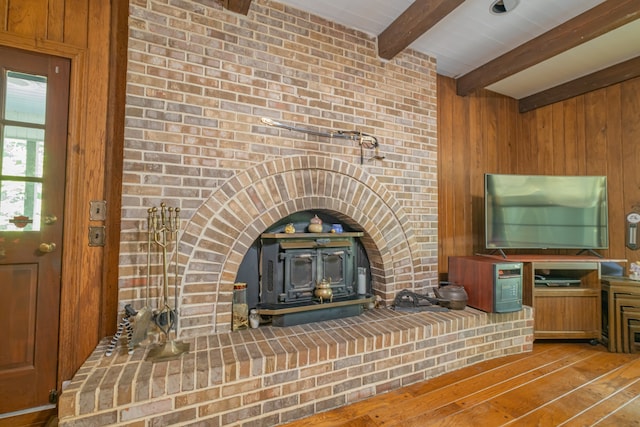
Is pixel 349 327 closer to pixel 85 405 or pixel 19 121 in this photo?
pixel 85 405

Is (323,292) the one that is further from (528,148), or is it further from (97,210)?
(528,148)

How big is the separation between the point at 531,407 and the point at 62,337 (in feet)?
8.89

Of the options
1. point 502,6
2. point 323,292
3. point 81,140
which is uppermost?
point 502,6

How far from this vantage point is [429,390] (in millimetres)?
1910

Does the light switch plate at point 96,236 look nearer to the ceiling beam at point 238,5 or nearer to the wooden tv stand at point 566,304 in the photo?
the ceiling beam at point 238,5

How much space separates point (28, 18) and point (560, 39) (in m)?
3.58

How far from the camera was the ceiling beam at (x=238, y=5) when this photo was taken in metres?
1.86

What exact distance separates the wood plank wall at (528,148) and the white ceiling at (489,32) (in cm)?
36

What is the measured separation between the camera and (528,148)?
3578 mm

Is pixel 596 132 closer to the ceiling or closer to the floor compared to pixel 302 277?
closer to the ceiling

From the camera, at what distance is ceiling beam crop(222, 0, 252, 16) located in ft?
6.11

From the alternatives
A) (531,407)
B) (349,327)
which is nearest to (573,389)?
(531,407)

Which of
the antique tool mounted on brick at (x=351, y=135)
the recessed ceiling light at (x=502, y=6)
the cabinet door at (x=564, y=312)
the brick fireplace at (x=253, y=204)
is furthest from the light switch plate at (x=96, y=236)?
the cabinet door at (x=564, y=312)

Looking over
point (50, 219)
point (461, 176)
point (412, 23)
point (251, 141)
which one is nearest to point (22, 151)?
point (50, 219)
